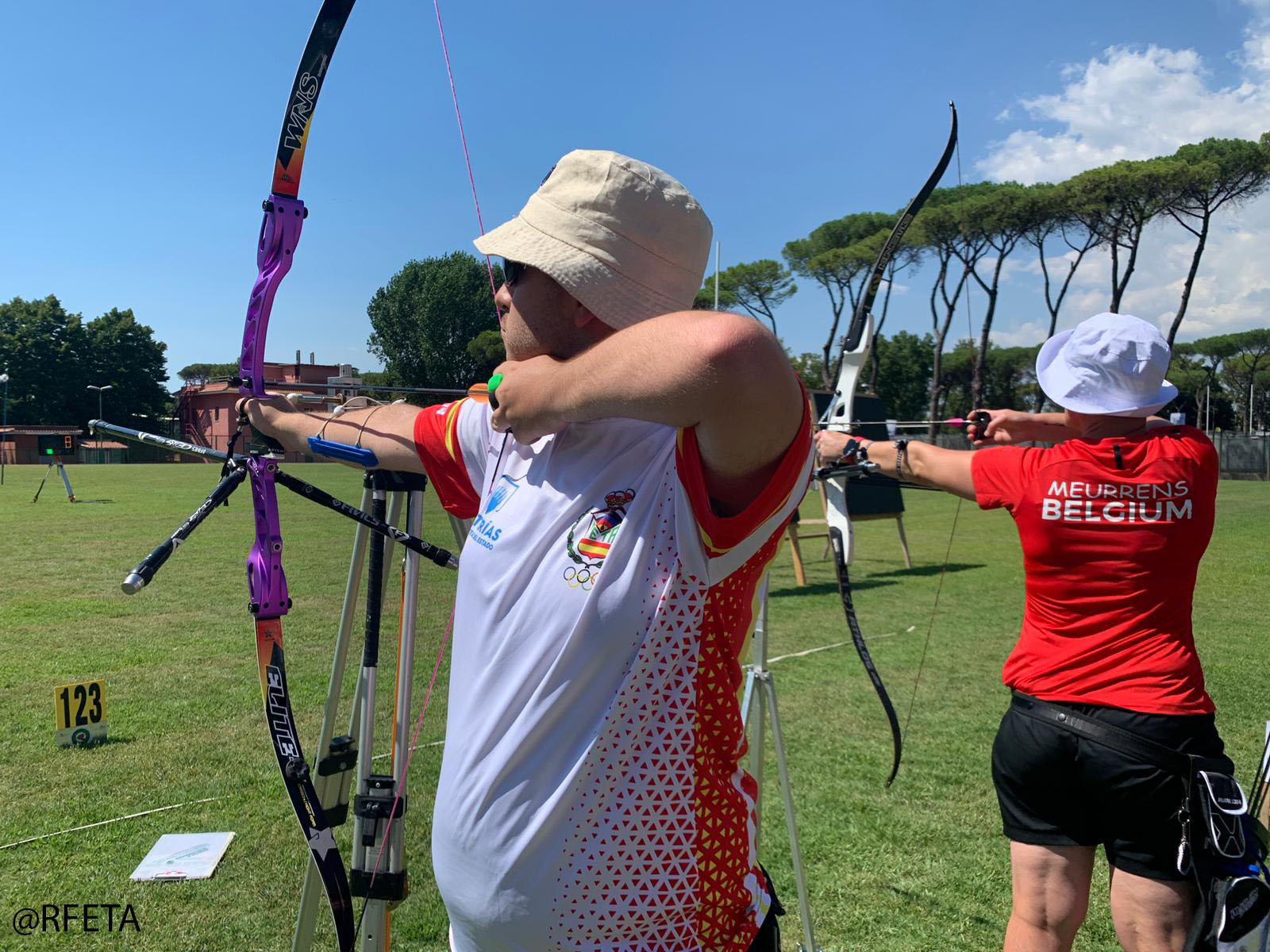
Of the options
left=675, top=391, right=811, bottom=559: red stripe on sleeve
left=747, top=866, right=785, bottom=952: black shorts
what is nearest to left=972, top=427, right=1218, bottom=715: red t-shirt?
left=747, top=866, right=785, bottom=952: black shorts

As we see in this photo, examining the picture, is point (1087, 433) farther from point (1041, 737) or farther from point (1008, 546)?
point (1008, 546)

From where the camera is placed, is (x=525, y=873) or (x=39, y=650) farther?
(x=39, y=650)

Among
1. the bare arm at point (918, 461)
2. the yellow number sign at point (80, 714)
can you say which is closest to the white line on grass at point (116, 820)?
the yellow number sign at point (80, 714)

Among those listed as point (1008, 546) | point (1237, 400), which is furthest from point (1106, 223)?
point (1237, 400)

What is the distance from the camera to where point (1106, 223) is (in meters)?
23.0

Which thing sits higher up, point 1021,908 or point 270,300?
point 270,300

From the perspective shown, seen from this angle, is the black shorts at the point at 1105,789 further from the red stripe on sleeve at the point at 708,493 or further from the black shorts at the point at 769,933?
the red stripe on sleeve at the point at 708,493

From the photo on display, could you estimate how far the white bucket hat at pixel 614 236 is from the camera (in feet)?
3.09

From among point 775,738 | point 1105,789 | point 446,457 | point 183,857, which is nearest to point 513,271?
point 446,457

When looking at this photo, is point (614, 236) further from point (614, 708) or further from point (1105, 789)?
point (1105, 789)

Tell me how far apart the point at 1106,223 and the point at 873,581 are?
Answer: 1853 cm

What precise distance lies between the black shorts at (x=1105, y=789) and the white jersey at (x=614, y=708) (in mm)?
1156

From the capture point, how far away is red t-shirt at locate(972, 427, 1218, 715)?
179 cm

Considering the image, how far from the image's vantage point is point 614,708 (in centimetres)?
92
